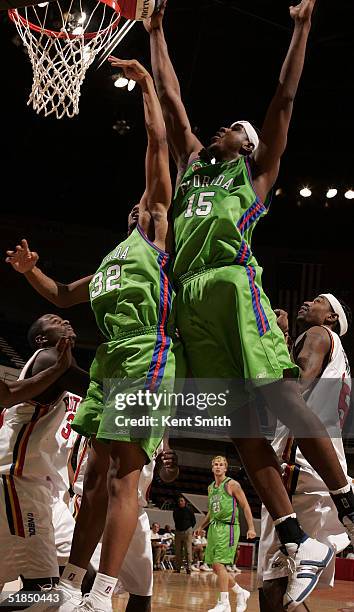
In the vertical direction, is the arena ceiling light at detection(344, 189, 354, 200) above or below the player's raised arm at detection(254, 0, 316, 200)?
above

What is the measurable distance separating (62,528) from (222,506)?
632cm

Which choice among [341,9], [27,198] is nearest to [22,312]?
[27,198]

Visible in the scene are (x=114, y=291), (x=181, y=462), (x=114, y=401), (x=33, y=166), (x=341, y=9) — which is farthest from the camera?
(x=181, y=462)

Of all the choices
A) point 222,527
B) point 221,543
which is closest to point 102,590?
point 221,543

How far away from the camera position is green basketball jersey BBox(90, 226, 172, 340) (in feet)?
12.3

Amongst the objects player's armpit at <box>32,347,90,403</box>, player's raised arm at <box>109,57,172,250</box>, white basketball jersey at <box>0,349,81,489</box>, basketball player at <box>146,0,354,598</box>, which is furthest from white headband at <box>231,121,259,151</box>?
white basketball jersey at <box>0,349,81,489</box>

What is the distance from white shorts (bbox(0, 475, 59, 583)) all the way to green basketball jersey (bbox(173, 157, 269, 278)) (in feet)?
5.87

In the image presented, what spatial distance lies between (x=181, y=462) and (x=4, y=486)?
16200 mm

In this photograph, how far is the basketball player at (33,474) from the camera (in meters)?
4.70

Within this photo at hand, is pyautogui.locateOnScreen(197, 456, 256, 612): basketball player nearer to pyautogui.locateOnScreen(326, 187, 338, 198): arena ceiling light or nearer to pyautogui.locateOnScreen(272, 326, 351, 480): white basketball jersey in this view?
pyautogui.locateOnScreen(272, 326, 351, 480): white basketball jersey

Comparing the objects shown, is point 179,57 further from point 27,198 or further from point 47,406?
point 47,406

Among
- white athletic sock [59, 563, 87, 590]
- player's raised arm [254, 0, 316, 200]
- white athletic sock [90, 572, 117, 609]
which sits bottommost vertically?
white athletic sock [90, 572, 117, 609]

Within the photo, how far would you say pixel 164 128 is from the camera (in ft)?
13.5

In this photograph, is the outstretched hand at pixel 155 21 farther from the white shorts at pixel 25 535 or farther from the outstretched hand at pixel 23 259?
the white shorts at pixel 25 535
